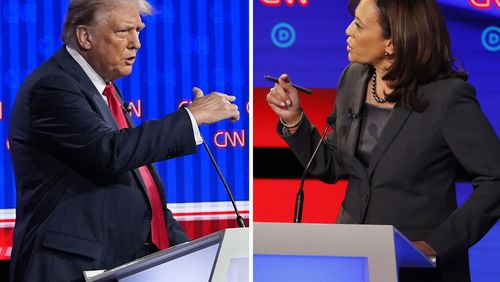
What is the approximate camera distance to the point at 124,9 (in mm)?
2301

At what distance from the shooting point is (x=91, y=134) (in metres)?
2.14

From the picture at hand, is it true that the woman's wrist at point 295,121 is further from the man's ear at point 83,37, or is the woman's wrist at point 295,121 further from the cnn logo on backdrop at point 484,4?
the cnn logo on backdrop at point 484,4

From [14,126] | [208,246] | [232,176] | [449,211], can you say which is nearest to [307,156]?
[232,176]

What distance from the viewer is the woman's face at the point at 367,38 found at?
2527 mm

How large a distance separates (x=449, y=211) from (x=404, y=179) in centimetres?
16

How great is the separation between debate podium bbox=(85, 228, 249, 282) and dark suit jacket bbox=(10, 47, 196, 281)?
0.20 meters

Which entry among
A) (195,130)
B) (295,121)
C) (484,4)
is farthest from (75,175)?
(484,4)

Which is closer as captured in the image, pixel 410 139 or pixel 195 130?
pixel 195 130

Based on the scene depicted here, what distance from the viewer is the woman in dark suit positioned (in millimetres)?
2299

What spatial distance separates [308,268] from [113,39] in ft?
3.12

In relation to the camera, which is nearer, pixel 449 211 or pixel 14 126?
pixel 14 126

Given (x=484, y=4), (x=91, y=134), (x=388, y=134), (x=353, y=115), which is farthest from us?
(x=484, y=4)

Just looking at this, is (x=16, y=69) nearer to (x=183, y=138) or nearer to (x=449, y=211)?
(x=183, y=138)

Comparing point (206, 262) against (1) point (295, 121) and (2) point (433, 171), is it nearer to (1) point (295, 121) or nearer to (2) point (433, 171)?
(1) point (295, 121)
